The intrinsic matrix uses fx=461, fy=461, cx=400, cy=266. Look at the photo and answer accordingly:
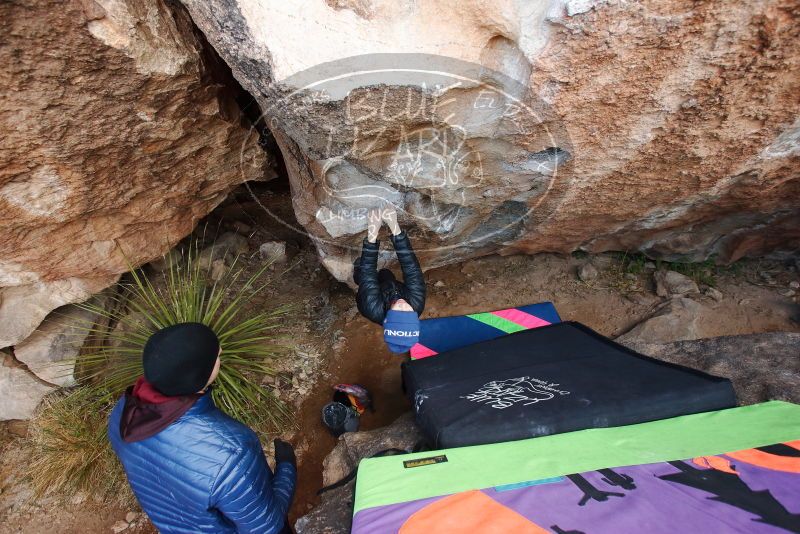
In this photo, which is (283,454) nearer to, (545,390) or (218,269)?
(545,390)

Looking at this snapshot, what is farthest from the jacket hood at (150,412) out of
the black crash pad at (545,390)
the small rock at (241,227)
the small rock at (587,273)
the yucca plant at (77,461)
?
the small rock at (587,273)

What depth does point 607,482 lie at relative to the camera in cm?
165

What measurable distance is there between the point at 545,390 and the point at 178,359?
5.51ft

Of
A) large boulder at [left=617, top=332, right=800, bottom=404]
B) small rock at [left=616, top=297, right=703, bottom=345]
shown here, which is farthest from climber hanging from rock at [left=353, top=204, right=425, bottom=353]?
small rock at [left=616, top=297, right=703, bottom=345]

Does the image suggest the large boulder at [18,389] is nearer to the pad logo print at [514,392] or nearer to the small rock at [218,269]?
the small rock at [218,269]

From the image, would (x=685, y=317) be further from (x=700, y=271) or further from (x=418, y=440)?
(x=418, y=440)

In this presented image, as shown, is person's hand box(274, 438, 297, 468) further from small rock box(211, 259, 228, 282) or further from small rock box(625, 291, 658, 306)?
small rock box(625, 291, 658, 306)

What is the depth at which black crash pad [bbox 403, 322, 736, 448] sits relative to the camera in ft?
6.74

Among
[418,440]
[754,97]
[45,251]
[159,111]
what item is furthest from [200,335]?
[754,97]

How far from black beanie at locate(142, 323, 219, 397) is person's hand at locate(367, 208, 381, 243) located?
1324mm

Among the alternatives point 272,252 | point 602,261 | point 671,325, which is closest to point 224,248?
point 272,252

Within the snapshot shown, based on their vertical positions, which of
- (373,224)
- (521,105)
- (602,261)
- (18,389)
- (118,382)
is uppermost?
(521,105)

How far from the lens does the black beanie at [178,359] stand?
1.45 m

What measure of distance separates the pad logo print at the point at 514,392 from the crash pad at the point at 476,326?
2.56 feet
